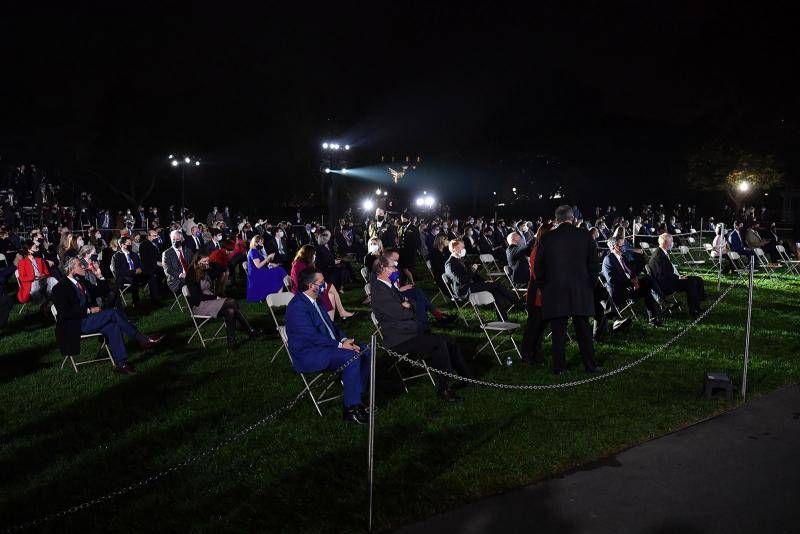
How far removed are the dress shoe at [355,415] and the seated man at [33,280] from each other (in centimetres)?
707

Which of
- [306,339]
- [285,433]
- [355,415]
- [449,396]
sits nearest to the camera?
[285,433]

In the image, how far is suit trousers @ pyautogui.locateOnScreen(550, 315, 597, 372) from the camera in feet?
22.8

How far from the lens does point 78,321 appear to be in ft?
24.2

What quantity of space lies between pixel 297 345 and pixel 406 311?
1.19 m

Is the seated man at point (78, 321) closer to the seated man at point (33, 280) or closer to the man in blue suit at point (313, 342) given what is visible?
the man in blue suit at point (313, 342)

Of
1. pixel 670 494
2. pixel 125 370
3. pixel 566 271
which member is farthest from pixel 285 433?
pixel 566 271

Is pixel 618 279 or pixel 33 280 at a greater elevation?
pixel 33 280

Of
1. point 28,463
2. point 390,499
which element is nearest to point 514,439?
point 390,499

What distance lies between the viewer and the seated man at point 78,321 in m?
7.23

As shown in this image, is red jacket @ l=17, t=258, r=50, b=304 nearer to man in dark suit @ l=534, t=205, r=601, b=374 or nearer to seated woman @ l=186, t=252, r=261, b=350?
seated woman @ l=186, t=252, r=261, b=350

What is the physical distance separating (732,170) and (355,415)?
1712 inches

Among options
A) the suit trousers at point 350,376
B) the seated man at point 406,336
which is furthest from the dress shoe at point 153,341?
the seated man at point 406,336

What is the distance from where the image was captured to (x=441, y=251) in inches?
489

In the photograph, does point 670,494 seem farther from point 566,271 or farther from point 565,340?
point 566,271
